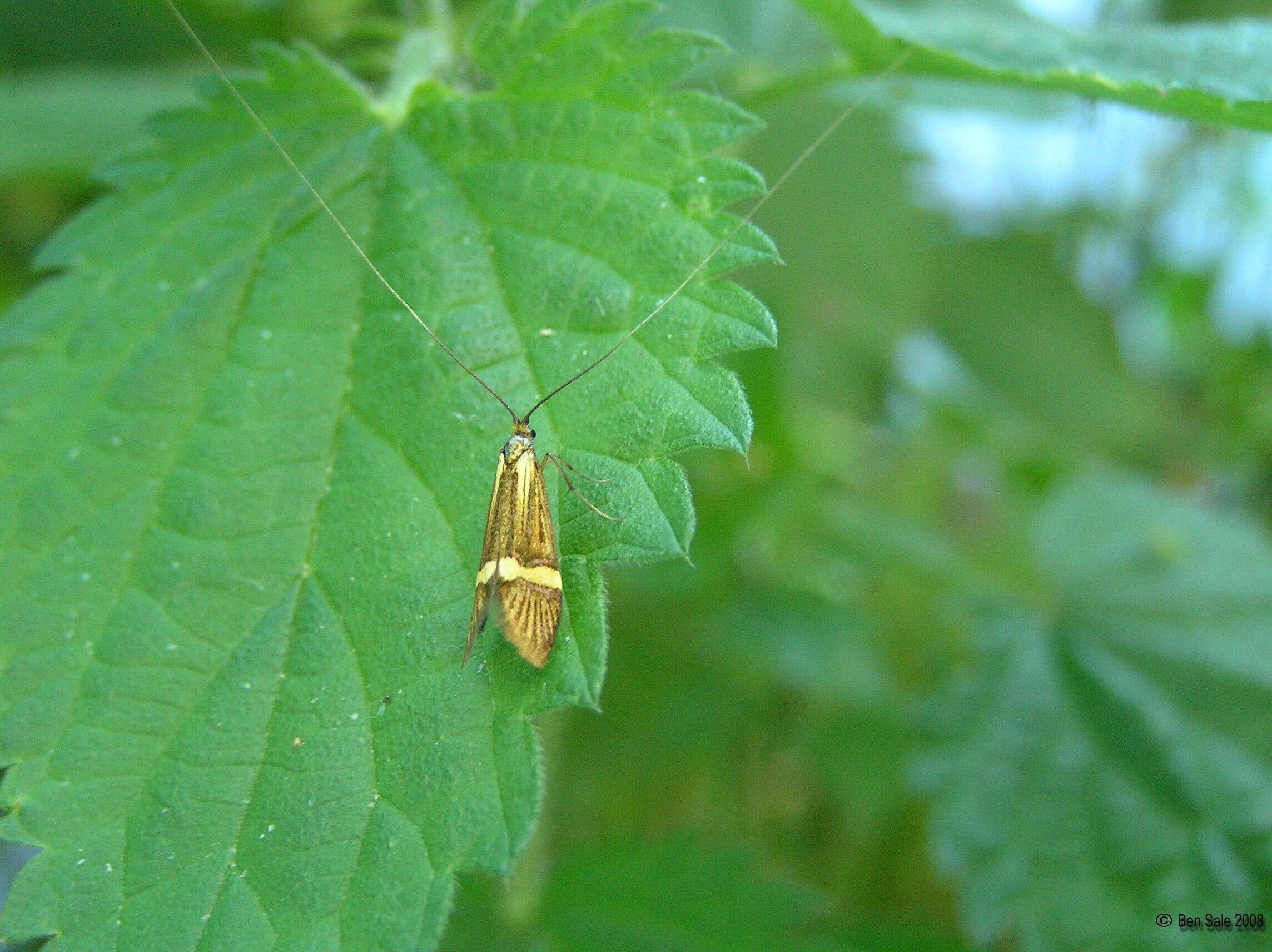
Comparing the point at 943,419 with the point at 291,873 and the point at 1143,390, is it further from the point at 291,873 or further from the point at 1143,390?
the point at 291,873

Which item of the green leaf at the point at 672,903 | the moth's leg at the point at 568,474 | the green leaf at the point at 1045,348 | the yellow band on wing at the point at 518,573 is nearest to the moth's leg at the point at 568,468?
the moth's leg at the point at 568,474

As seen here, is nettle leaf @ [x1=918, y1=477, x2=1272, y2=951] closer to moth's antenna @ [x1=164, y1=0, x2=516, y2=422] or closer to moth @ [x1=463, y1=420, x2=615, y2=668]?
moth @ [x1=463, y1=420, x2=615, y2=668]

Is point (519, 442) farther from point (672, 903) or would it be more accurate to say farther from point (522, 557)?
point (672, 903)

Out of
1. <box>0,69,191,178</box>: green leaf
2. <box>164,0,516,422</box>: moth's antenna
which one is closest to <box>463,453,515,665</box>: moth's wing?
<box>164,0,516,422</box>: moth's antenna

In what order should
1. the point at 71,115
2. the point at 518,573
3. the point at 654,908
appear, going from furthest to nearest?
the point at 71,115, the point at 654,908, the point at 518,573

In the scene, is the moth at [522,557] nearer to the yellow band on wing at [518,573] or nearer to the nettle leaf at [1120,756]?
the yellow band on wing at [518,573]

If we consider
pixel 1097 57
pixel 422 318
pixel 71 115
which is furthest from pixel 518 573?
pixel 71 115

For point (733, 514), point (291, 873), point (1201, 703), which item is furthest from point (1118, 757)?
point (291, 873)
